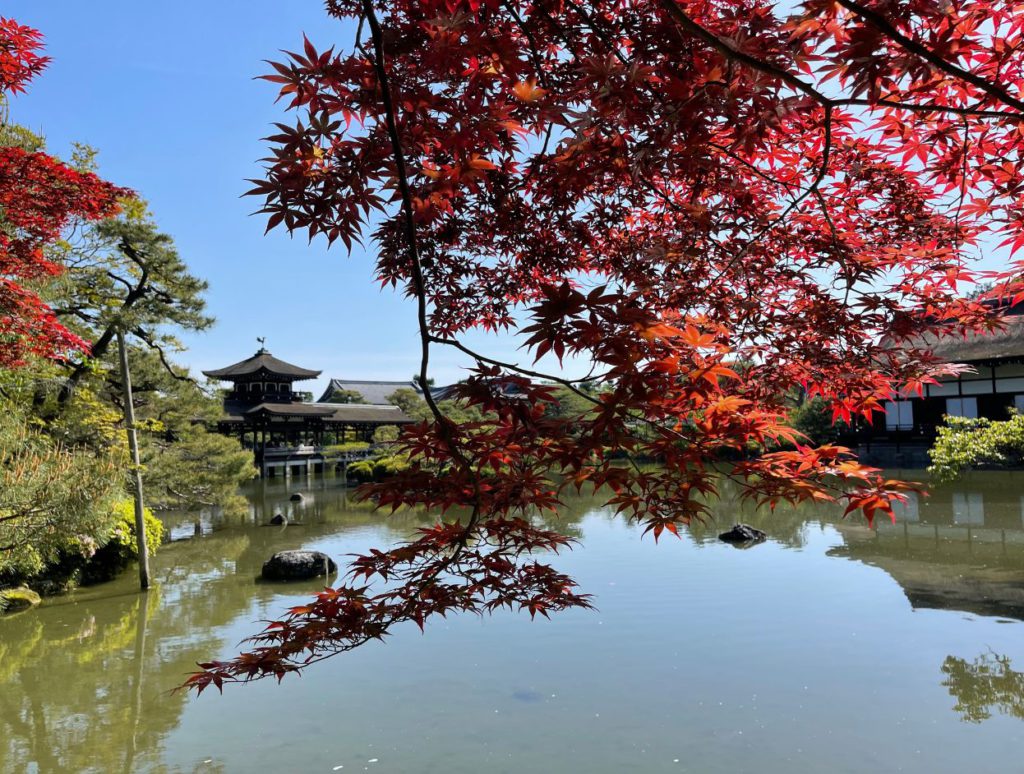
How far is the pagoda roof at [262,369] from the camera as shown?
28984mm

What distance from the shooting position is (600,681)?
4906 mm

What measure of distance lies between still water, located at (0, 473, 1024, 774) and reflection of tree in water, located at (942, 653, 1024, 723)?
0.8 inches

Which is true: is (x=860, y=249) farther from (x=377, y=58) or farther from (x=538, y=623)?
(x=538, y=623)

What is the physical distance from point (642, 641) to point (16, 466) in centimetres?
535

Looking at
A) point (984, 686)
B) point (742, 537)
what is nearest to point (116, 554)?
point (742, 537)

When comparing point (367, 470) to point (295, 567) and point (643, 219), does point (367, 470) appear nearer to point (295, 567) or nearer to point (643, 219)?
point (295, 567)

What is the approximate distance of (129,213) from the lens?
1105cm

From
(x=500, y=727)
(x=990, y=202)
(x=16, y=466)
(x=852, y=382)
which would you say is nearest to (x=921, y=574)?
(x=500, y=727)

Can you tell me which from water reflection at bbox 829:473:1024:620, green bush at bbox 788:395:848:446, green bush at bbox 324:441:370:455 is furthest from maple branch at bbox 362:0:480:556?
green bush at bbox 324:441:370:455

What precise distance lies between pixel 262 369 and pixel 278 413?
3.83 meters

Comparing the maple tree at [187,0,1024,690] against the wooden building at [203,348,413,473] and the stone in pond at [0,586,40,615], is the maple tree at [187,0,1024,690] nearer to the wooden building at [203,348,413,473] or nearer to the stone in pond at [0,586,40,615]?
the stone in pond at [0,586,40,615]

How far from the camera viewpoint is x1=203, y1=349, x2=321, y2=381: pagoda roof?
29.0 m

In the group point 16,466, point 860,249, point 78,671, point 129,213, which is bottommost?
point 78,671

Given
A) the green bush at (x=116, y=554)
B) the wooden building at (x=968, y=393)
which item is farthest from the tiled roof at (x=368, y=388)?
the green bush at (x=116, y=554)
